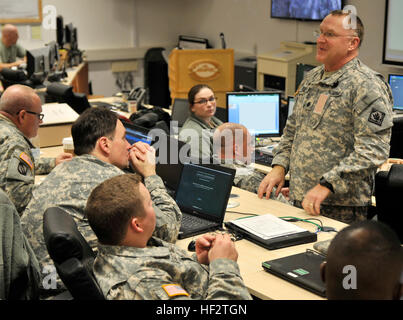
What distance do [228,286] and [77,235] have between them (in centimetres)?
53

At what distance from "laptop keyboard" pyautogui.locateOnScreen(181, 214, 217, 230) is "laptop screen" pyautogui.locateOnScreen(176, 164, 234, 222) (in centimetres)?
3

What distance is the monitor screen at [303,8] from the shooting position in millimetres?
6448

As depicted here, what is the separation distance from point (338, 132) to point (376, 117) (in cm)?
22

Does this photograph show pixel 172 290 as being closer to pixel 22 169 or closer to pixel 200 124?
pixel 22 169

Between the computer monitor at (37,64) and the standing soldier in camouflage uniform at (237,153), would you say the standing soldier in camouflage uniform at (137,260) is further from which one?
the computer monitor at (37,64)

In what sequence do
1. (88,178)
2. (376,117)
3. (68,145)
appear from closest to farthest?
(88,178) < (376,117) < (68,145)

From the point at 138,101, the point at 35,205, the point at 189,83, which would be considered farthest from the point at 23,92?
the point at 189,83

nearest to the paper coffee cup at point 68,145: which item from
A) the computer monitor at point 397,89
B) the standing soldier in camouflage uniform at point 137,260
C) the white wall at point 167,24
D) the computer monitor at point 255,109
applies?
the computer monitor at point 255,109

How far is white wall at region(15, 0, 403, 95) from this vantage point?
762 cm

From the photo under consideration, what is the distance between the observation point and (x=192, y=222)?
266cm

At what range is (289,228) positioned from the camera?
2480mm

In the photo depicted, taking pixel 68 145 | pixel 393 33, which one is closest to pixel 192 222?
pixel 68 145

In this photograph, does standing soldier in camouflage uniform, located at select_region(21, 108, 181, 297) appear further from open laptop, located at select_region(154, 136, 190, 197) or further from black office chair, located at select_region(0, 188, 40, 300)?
open laptop, located at select_region(154, 136, 190, 197)

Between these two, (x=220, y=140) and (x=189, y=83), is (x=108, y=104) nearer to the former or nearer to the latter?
(x=189, y=83)
